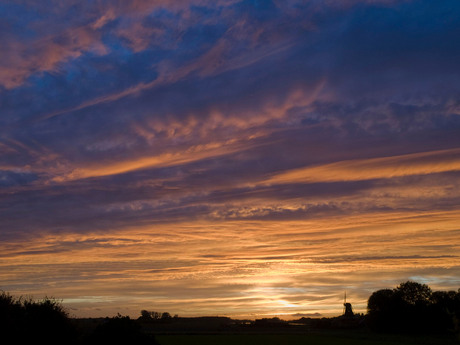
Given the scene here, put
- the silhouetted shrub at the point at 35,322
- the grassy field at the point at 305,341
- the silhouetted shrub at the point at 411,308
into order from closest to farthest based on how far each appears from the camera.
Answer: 1. the silhouetted shrub at the point at 35,322
2. the grassy field at the point at 305,341
3. the silhouetted shrub at the point at 411,308

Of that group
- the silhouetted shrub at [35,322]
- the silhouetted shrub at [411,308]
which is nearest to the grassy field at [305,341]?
the silhouetted shrub at [411,308]

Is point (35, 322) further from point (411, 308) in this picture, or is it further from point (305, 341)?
point (411, 308)

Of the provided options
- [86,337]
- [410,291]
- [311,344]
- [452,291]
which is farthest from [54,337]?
[452,291]

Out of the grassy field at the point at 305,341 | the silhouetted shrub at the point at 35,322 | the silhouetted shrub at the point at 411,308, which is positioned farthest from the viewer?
the silhouetted shrub at the point at 411,308

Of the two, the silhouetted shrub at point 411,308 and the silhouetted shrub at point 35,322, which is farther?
the silhouetted shrub at point 411,308

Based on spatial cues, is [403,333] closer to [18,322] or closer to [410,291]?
[410,291]

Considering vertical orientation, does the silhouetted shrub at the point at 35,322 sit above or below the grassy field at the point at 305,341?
above

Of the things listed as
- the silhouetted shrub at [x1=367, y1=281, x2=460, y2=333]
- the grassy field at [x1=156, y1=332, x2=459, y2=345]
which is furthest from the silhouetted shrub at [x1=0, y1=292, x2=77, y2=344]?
the silhouetted shrub at [x1=367, y1=281, x2=460, y2=333]

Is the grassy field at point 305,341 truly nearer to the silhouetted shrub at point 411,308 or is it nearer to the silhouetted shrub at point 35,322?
the silhouetted shrub at point 411,308

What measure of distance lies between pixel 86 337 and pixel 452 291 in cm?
13214

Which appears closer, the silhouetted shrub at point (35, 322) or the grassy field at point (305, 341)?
the silhouetted shrub at point (35, 322)

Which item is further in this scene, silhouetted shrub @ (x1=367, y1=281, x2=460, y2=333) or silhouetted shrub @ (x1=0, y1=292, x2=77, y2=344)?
silhouetted shrub @ (x1=367, y1=281, x2=460, y2=333)

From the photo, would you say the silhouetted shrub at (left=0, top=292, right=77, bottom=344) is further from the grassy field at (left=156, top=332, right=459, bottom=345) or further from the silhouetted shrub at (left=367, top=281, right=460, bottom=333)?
the silhouetted shrub at (left=367, top=281, right=460, bottom=333)

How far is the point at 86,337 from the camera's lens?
1423 inches
